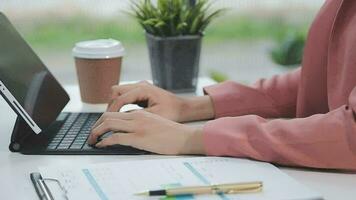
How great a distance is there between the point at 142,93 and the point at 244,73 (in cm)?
88

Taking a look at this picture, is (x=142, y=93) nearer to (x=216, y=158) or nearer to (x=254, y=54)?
(x=216, y=158)

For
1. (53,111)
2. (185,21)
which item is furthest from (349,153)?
(185,21)

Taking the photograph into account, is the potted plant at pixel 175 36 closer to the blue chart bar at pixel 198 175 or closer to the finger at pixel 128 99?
the finger at pixel 128 99

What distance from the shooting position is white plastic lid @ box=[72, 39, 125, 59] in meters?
1.38

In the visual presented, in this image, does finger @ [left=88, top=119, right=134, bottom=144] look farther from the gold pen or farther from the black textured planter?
the black textured planter

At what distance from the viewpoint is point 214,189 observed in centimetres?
80

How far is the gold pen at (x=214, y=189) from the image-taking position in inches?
31.3

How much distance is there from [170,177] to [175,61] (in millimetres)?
667

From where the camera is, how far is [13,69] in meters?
1.08

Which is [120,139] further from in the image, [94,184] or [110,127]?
[94,184]

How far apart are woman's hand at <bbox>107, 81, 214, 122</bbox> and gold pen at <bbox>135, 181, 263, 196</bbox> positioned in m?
0.42

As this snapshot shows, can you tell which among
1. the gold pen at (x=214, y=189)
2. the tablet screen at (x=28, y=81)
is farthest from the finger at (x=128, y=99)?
the gold pen at (x=214, y=189)

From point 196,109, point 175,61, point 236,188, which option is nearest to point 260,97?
point 196,109

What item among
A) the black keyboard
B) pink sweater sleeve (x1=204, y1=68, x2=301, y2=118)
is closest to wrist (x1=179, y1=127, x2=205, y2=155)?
the black keyboard
